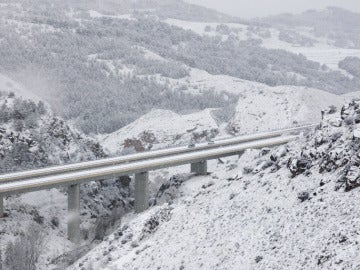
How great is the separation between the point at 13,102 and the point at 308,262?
7003 cm

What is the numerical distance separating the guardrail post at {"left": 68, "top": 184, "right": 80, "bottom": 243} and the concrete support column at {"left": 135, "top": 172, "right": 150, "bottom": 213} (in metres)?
7.84

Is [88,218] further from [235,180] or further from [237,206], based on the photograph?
[237,206]

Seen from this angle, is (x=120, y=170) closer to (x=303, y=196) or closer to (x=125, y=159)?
(x=125, y=159)

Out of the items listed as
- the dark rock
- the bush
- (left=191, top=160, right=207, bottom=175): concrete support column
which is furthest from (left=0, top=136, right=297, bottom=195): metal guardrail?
the dark rock

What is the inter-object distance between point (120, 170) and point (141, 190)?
4521 mm

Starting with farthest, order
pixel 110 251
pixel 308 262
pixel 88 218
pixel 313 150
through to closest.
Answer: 1. pixel 88 218
2. pixel 110 251
3. pixel 313 150
4. pixel 308 262

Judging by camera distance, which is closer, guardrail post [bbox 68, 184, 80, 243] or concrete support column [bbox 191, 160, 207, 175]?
guardrail post [bbox 68, 184, 80, 243]

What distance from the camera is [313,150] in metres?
34.1

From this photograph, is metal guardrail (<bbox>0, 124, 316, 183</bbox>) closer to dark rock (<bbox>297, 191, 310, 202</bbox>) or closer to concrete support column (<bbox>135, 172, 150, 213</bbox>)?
concrete support column (<bbox>135, 172, 150, 213</bbox>)

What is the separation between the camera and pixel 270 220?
30.5 metres

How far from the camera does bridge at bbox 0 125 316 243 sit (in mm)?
62625

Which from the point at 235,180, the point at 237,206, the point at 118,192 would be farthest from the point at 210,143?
the point at 237,206

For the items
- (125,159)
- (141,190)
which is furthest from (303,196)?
(125,159)

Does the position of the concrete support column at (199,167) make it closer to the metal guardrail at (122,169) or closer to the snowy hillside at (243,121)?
the metal guardrail at (122,169)
